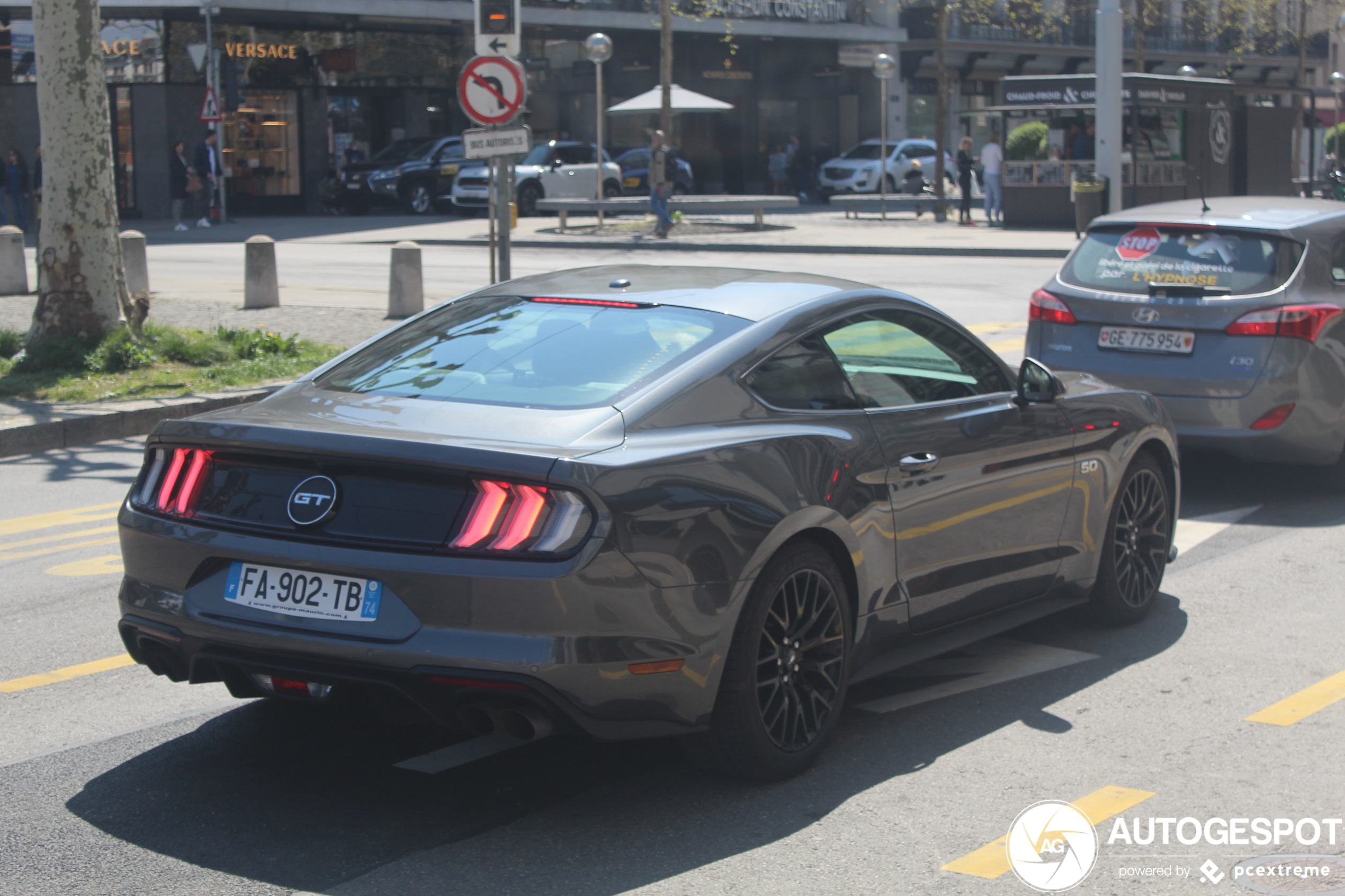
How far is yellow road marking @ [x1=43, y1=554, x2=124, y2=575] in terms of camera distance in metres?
6.72

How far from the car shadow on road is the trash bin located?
69.0ft

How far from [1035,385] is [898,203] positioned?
35364mm

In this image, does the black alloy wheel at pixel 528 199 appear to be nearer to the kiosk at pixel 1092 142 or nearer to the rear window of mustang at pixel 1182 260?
the kiosk at pixel 1092 142

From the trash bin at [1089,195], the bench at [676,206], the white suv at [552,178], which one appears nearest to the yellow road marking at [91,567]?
the trash bin at [1089,195]

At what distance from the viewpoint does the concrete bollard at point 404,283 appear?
1603cm

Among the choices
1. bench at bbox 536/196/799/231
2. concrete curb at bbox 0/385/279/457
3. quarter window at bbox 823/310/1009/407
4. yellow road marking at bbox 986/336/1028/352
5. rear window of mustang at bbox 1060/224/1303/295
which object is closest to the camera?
quarter window at bbox 823/310/1009/407

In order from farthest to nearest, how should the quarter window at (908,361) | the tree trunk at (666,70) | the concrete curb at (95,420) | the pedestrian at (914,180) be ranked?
the pedestrian at (914,180)
the tree trunk at (666,70)
the concrete curb at (95,420)
the quarter window at (908,361)

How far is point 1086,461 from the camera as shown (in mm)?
5570

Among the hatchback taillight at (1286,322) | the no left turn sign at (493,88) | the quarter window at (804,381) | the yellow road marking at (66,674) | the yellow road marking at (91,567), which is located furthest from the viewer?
the no left turn sign at (493,88)

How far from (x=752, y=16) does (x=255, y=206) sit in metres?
16.3

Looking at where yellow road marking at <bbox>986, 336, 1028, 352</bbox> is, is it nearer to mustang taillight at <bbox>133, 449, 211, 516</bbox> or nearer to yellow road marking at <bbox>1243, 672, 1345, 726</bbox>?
yellow road marking at <bbox>1243, 672, 1345, 726</bbox>

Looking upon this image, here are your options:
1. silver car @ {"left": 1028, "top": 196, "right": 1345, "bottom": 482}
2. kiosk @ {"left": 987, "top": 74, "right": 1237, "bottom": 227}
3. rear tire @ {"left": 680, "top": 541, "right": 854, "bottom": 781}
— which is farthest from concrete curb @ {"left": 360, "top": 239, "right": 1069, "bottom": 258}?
rear tire @ {"left": 680, "top": 541, "right": 854, "bottom": 781}

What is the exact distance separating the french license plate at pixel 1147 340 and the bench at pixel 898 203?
25481 millimetres

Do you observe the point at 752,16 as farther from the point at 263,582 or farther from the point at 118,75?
the point at 263,582
